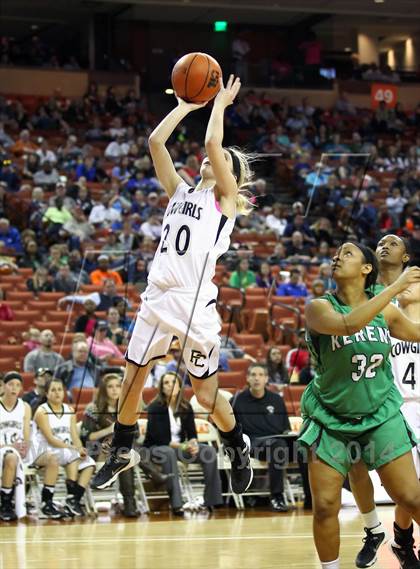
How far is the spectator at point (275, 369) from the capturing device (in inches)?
522

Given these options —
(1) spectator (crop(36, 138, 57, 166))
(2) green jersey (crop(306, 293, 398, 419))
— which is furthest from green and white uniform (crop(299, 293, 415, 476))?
(1) spectator (crop(36, 138, 57, 166))

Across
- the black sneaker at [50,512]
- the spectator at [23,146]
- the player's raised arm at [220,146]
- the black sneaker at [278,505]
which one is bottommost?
the black sneaker at [278,505]

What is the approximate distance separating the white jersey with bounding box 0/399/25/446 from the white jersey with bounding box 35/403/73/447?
206 mm

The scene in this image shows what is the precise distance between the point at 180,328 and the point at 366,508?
1.60 meters

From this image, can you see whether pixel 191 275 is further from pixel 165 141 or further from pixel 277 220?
pixel 277 220

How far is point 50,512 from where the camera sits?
10.9 m

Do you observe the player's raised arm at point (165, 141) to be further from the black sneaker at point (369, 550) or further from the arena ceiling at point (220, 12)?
the arena ceiling at point (220, 12)

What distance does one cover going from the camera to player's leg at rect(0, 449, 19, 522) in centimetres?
1075

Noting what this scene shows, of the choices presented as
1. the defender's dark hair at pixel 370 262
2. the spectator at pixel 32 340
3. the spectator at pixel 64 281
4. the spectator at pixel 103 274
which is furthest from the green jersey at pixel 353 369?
the spectator at pixel 64 281

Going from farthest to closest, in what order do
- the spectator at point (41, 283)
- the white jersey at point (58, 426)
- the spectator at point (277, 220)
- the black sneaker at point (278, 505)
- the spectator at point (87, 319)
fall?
the spectator at point (277, 220)
the spectator at point (41, 283)
the spectator at point (87, 319)
the black sneaker at point (278, 505)
the white jersey at point (58, 426)

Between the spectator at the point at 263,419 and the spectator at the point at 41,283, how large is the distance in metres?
4.30

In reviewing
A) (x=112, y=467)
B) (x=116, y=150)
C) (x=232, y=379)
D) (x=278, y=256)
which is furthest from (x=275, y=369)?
(x=116, y=150)

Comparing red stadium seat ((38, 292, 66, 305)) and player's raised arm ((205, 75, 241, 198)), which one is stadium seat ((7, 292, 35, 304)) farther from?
player's raised arm ((205, 75, 241, 198))

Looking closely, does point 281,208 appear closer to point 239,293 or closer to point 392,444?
point 239,293
